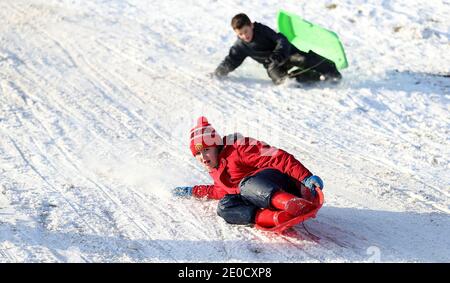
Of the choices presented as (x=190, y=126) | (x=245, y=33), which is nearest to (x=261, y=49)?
(x=245, y=33)

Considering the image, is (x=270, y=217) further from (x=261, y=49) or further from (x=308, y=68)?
(x=261, y=49)

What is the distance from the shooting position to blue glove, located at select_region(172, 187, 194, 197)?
16.9 feet

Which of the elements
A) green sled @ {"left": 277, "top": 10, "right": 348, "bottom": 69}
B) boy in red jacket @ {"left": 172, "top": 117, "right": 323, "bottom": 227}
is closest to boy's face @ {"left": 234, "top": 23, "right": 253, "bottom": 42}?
green sled @ {"left": 277, "top": 10, "right": 348, "bottom": 69}

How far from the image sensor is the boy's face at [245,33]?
7.53 meters

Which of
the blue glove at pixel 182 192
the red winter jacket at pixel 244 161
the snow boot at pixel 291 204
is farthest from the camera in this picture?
the blue glove at pixel 182 192

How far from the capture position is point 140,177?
5.52 metres

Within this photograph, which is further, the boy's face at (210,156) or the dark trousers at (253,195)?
the boy's face at (210,156)

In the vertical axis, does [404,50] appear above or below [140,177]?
above

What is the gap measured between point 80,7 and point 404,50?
4.44 m

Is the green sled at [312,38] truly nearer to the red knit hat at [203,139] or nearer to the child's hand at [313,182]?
the red knit hat at [203,139]

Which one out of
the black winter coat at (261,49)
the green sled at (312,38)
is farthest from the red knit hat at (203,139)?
the green sled at (312,38)

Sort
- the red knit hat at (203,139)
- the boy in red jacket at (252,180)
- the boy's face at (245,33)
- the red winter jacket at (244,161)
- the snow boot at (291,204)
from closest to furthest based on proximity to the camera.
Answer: the snow boot at (291,204), the boy in red jacket at (252,180), the red winter jacket at (244,161), the red knit hat at (203,139), the boy's face at (245,33)

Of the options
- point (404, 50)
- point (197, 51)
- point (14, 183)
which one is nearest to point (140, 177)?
point (14, 183)
